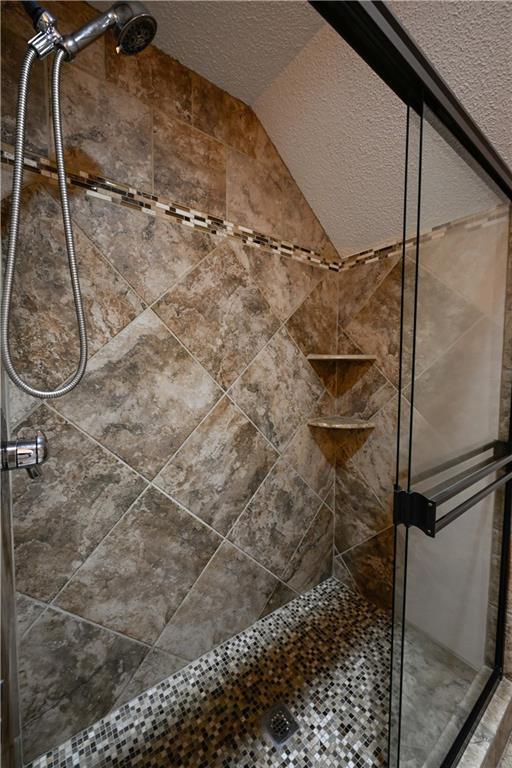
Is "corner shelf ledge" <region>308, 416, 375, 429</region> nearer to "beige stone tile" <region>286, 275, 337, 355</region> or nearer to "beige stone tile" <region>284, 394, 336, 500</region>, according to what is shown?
"beige stone tile" <region>284, 394, 336, 500</region>

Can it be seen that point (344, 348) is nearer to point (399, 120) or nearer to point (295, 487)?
point (295, 487)

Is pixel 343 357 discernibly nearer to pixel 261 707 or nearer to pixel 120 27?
pixel 120 27

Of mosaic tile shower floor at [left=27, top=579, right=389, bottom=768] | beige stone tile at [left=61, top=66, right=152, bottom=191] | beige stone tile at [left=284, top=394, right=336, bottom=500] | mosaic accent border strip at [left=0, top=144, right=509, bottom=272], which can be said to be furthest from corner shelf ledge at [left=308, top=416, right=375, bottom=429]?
beige stone tile at [left=61, top=66, right=152, bottom=191]

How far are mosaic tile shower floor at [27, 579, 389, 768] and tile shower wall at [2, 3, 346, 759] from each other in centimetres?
6

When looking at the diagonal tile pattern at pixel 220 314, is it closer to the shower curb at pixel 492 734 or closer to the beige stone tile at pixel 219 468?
the beige stone tile at pixel 219 468

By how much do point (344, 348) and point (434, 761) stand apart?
132 cm

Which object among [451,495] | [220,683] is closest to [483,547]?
[451,495]

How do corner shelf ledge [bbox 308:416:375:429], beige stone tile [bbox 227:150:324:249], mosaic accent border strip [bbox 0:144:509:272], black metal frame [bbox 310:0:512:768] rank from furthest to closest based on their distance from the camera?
1. corner shelf ledge [bbox 308:416:375:429]
2. beige stone tile [bbox 227:150:324:249]
3. mosaic accent border strip [bbox 0:144:509:272]
4. black metal frame [bbox 310:0:512:768]

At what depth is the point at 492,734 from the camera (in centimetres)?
86

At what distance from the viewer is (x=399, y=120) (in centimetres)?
96

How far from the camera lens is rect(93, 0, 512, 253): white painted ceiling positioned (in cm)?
72

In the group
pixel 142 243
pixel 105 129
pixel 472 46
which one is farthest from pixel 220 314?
pixel 472 46

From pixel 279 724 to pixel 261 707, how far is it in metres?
0.07

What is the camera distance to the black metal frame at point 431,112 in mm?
447
